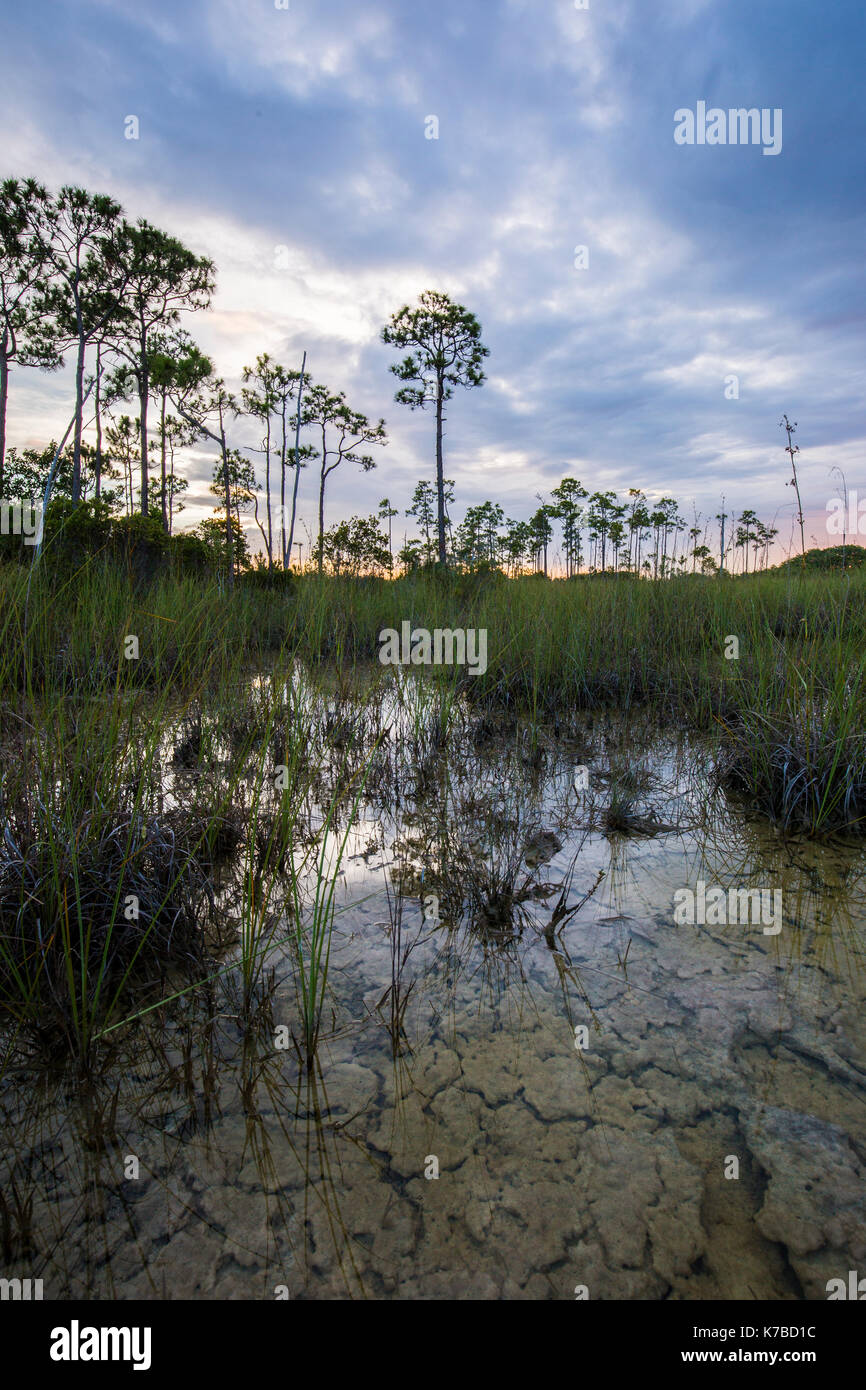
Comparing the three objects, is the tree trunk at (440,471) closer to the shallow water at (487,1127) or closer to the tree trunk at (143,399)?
the tree trunk at (143,399)

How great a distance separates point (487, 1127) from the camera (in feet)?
3.72

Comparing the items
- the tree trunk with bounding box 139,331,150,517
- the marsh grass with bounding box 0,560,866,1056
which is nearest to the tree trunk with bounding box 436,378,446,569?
the tree trunk with bounding box 139,331,150,517

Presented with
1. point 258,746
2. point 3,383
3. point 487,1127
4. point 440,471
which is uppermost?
point 3,383

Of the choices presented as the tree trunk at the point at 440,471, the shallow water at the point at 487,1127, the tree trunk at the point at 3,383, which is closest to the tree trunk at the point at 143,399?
the tree trunk at the point at 3,383

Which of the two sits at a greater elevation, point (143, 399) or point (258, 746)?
point (143, 399)

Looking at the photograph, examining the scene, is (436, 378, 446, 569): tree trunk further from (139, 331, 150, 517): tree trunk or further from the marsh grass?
the marsh grass

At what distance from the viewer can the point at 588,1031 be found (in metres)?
1.37

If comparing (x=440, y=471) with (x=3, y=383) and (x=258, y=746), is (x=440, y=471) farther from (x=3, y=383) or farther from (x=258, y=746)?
(x=258, y=746)

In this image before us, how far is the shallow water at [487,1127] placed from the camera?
91 centimetres

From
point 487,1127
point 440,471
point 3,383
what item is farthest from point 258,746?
point 3,383

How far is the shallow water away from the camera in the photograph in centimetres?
91
